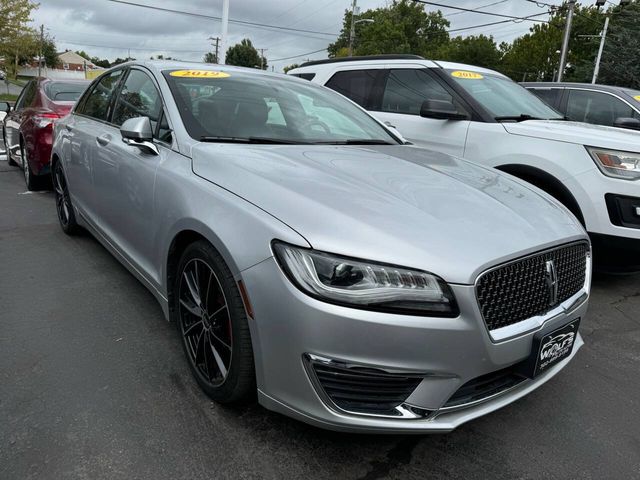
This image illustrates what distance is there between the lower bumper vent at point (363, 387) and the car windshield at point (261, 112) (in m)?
1.44

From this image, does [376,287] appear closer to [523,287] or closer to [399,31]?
[523,287]

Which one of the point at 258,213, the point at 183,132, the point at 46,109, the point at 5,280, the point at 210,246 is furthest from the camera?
the point at 46,109

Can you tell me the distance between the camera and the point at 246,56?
82688 millimetres

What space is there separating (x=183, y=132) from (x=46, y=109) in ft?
15.5

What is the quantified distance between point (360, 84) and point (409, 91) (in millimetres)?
778

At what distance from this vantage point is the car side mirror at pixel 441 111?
443 centimetres

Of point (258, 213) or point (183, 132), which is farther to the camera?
point (183, 132)

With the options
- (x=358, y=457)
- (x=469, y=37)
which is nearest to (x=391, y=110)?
(x=358, y=457)

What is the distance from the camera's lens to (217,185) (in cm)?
218

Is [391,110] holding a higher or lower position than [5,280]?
higher

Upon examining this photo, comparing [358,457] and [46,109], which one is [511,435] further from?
[46,109]

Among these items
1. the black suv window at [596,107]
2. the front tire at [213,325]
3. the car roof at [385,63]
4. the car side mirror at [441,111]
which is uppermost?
the car roof at [385,63]

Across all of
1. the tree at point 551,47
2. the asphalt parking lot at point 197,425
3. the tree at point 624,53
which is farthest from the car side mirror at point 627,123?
the tree at point 551,47

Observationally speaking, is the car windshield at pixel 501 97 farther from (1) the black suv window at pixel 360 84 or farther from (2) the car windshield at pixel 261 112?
(2) the car windshield at pixel 261 112
